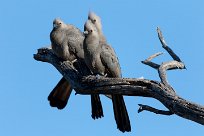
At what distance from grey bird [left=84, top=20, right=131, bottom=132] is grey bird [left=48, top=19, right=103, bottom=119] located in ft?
1.81

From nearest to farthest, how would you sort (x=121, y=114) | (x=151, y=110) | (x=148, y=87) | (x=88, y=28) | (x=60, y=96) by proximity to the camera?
(x=148, y=87) < (x=151, y=110) < (x=121, y=114) < (x=88, y=28) < (x=60, y=96)

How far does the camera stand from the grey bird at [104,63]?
9.32 meters

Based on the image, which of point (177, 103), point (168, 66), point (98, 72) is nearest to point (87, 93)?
point (98, 72)

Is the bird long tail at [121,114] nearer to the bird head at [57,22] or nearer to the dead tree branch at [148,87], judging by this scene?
the dead tree branch at [148,87]

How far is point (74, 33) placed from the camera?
10.5 m

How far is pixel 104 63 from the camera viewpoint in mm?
9516

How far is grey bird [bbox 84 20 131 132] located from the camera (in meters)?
9.32

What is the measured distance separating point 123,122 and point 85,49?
4.14 feet

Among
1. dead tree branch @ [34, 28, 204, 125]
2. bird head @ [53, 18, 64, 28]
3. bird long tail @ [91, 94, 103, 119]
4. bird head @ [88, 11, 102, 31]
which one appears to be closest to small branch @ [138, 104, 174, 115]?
dead tree branch @ [34, 28, 204, 125]

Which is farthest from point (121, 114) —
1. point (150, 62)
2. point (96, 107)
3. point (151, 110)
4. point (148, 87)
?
point (148, 87)

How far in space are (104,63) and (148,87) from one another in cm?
155

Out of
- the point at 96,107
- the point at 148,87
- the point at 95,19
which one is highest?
the point at 95,19

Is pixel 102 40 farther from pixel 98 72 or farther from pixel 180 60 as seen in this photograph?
pixel 180 60

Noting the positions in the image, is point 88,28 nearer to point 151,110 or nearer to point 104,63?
point 104,63
